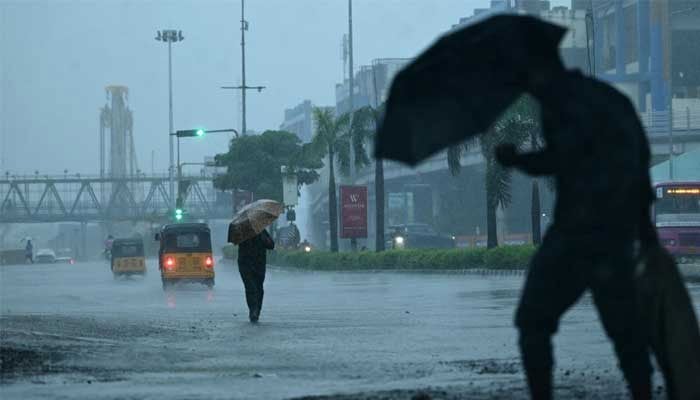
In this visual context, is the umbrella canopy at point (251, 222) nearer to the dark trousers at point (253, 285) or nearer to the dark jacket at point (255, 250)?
the dark jacket at point (255, 250)

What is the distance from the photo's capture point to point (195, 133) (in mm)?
71875

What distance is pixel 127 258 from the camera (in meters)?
63.2

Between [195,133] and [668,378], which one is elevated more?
[195,133]

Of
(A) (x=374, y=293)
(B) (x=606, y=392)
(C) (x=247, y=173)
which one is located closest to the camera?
(B) (x=606, y=392)

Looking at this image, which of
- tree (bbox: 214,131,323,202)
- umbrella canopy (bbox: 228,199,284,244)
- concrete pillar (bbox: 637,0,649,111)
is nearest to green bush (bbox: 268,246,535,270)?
umbrella canopy (bbox: 228,199,284,244)

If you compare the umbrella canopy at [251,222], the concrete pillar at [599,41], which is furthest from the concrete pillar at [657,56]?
the umbrella canopy at [251,222]

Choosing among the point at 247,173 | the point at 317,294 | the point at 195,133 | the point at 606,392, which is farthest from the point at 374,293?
the point at 247,173

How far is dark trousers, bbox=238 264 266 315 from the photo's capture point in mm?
22266

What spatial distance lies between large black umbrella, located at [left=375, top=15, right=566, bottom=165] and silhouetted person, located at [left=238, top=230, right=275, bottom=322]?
15.1 metres

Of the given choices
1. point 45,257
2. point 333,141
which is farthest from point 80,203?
point 333,141

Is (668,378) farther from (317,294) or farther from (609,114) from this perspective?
(317,294)

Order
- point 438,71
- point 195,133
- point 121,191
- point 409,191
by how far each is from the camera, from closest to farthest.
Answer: point 438,71
point 195,133
point 409,191
point 121,191

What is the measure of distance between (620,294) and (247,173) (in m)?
86.9

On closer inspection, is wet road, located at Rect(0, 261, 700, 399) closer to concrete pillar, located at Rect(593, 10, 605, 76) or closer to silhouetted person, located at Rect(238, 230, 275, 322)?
silhouetted person, located at Rect(238, 230, 275, 322)
